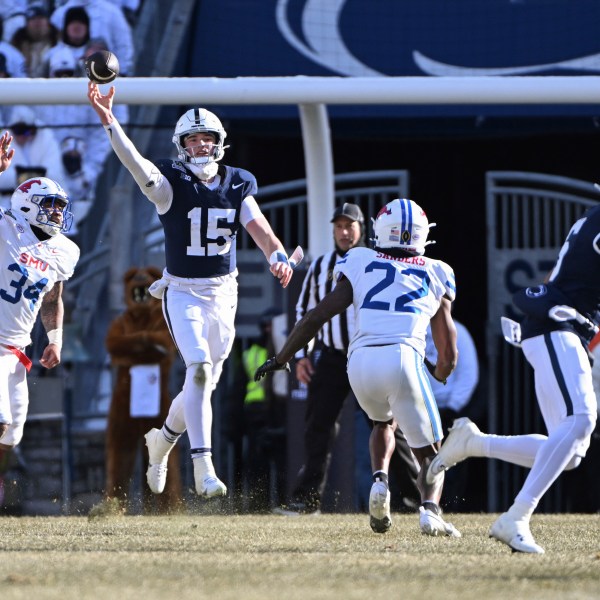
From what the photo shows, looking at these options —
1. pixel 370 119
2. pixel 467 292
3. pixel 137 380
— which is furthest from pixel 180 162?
pixel 467 292

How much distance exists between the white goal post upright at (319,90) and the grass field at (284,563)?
297cm

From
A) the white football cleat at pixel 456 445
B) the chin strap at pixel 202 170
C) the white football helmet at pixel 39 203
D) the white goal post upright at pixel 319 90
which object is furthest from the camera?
the white goal post upright at pixel 319 90

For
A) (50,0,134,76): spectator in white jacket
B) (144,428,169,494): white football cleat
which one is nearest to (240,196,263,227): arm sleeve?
(144,428,169,494): white football cleat

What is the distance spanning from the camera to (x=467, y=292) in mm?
15031

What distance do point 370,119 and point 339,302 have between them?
239 inches

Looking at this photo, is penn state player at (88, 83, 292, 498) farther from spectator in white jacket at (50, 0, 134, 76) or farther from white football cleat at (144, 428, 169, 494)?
spectator in white jacket at (50, 0, 134, 76)

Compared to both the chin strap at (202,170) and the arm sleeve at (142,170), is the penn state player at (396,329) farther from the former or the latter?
the arm sleeve at (142,170)

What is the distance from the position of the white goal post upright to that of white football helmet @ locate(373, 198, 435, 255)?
2732 millimetres

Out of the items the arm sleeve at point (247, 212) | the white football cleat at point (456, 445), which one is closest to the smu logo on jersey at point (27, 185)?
the arm sleeve at point (247, 212)

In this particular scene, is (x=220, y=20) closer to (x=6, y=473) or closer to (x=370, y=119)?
(x=370, y=119)

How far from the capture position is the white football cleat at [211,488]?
7.73 m

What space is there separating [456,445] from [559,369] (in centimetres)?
76

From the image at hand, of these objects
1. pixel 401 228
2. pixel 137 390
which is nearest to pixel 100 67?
pixel 401 228

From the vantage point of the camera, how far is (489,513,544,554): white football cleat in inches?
268
